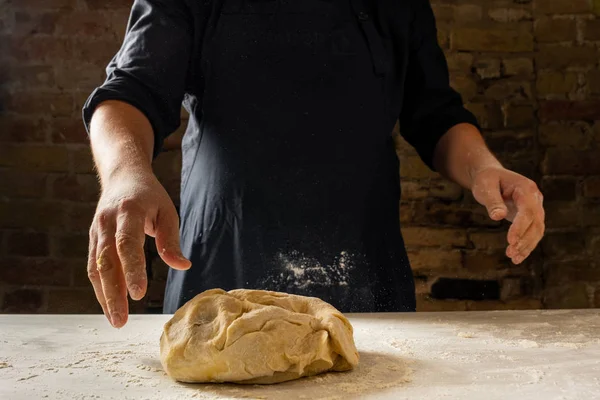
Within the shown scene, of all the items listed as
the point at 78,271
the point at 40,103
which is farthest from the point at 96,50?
the point at 78,271

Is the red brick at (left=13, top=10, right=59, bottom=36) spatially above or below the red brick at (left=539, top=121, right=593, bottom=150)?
above

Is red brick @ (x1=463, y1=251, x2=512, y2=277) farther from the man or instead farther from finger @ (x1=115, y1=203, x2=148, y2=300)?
finger @ (x1=115, y1=203, x2=148, y2=300)

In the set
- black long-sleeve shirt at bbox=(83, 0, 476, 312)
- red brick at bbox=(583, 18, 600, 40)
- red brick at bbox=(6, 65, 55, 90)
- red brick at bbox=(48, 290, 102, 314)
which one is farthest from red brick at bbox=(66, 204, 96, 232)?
red brick at bbox=(583, 18, 600, 40)

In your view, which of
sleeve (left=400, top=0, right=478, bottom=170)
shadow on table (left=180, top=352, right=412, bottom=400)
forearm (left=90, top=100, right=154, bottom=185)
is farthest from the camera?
sleeve (left=400, top=0, right=478, bottom=170)

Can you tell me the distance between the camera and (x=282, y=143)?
161 cm

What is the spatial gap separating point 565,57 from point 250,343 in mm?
2592

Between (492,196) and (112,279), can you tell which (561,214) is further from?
(112,279)

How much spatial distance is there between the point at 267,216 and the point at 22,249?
183cm

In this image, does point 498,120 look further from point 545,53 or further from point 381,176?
point 381,176

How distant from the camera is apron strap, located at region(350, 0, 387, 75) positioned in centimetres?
170

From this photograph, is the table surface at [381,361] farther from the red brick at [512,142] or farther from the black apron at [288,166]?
the red brick at [512,142]

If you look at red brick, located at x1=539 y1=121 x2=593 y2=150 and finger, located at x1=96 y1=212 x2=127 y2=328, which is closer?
finger, located at x1=96 y1=212 x2=127 y2=328

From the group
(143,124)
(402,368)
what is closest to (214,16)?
(143,124)

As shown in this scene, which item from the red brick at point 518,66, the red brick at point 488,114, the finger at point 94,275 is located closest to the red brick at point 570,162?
the red brick at point 488,114
